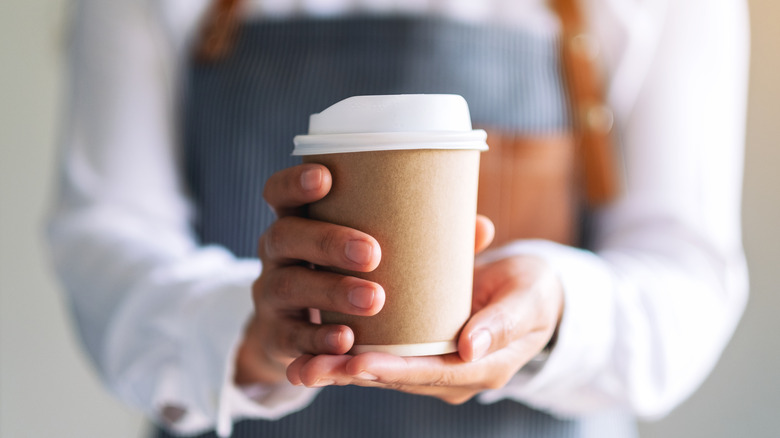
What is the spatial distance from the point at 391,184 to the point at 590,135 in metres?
0.37

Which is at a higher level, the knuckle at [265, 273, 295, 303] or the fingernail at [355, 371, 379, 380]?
the knuckle at [265, 273, 295, 303]

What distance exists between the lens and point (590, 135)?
1.89 ft

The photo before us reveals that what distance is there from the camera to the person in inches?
19.1

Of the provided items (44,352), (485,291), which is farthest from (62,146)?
(485,291)

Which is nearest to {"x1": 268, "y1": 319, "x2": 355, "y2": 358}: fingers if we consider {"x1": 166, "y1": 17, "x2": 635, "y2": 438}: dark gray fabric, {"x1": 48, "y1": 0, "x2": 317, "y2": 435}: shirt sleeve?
{"x1": 48, "y1": 0, "x2": 317, "y2": 435}: shirt sleeve

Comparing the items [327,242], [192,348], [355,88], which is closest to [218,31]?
[355,88]

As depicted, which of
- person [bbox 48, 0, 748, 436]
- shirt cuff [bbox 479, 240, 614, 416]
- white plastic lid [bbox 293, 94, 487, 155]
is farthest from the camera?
person [bbox 48, 0, 748, 436]

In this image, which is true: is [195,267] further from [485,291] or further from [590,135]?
[590,135]

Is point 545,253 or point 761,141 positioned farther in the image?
point 761,141

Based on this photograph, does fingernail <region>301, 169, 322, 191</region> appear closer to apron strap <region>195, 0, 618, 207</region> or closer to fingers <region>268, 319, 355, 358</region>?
fingers <region>268, 319, 355, 358</region>

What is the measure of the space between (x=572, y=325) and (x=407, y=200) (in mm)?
164

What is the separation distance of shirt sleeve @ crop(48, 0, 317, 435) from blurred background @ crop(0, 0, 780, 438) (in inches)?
1.9

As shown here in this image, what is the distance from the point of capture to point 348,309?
0.25 metres

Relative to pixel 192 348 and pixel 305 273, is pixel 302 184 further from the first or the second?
pixel 192 348
